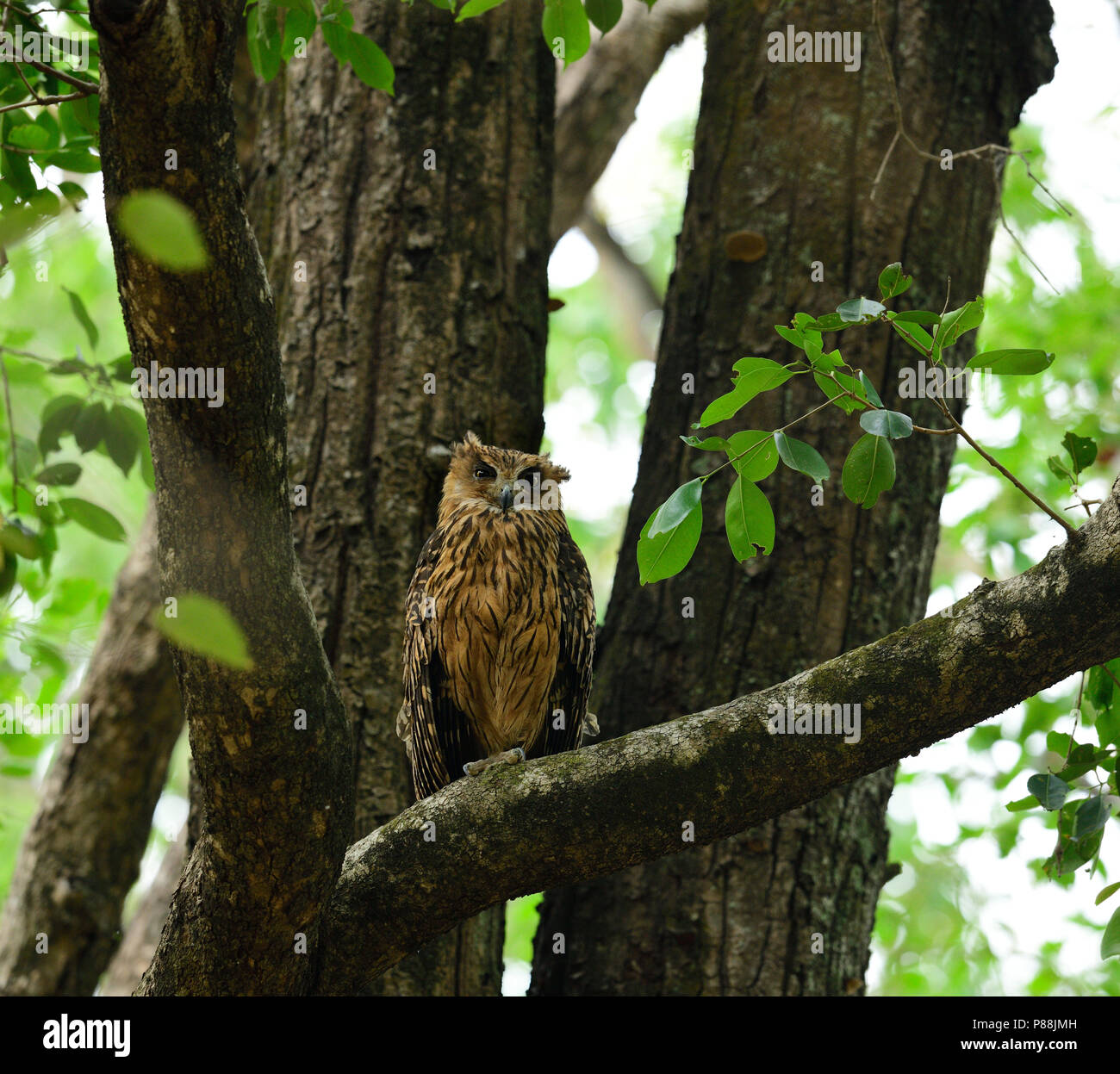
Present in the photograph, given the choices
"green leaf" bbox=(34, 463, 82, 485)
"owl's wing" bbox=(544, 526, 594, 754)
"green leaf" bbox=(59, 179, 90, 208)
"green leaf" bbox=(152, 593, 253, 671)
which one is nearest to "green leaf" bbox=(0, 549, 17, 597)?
"green leaf" bbox=(34, 463, 82, 485)

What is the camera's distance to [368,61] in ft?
9.20

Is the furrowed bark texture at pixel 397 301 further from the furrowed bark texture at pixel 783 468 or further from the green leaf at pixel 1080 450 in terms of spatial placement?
the green leaf at pixel 1080 450

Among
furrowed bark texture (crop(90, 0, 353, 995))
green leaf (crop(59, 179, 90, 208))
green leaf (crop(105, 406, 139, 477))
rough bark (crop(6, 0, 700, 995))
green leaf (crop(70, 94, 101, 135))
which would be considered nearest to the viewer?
furrowed bark texture (crop(90, 0, 353, 995))

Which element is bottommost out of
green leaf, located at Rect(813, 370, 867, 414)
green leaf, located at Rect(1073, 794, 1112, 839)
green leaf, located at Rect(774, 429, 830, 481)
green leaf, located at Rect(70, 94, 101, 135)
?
green leaf, located at Rect(1073, 794, 1112, 839)

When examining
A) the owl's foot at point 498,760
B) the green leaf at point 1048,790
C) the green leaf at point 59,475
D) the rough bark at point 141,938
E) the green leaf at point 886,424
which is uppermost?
the green leaf at point 59,475

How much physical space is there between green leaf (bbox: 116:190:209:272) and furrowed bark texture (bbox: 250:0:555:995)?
1840 millimetres

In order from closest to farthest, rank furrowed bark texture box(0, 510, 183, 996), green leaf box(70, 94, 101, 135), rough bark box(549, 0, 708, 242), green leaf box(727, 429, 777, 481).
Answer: green leaf box(727, 429, 777, 481)
green leaf box(70, 94, 101, 135)
furrowed bark texture box(0, 510, 183, 996)
rough bark box(549, 0, 708, 242)

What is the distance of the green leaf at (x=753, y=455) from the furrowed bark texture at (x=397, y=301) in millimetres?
1918

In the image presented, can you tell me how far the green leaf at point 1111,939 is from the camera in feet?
8.64

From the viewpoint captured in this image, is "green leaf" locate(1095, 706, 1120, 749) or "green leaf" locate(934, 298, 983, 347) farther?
"green leaf" locate(1095, 706, 1120, 749)

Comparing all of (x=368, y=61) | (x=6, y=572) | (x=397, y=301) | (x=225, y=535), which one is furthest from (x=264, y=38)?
(x=6, y=572)

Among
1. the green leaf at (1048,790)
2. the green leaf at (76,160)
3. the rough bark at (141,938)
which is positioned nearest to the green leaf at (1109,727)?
the green leaf at (1048,790)

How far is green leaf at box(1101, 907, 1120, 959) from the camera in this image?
2.63 metres

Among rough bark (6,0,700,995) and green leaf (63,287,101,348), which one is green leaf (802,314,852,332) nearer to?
rough bark (6,0,700,995)
